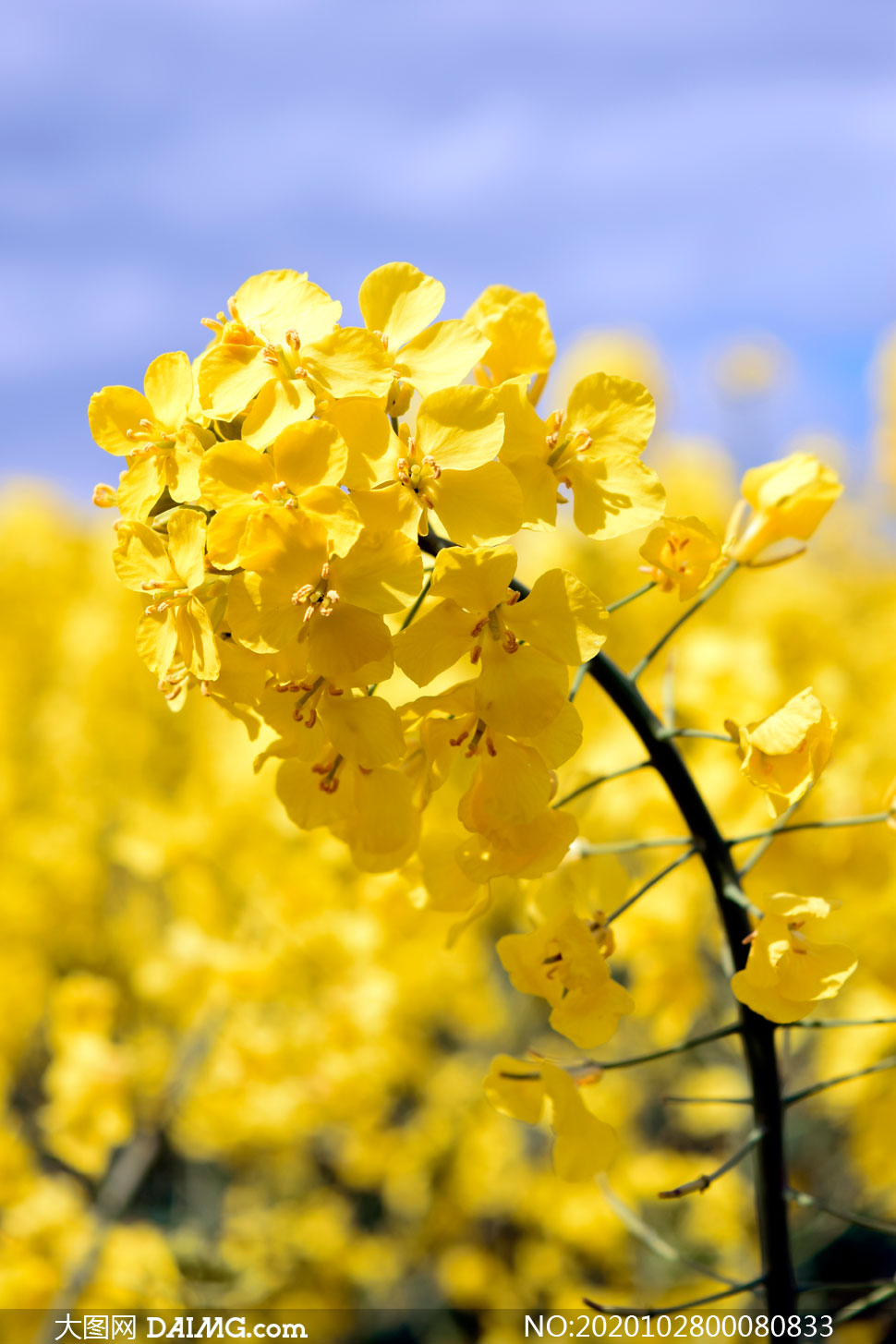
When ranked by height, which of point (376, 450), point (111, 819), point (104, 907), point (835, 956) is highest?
point (111, 819)

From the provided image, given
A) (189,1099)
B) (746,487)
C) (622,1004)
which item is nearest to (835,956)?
(622,1004)

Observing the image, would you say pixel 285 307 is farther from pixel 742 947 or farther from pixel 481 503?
pixel 742 947

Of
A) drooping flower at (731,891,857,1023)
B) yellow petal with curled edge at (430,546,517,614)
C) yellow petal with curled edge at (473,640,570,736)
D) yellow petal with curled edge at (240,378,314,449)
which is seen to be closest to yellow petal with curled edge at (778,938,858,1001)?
drooping flower at (731,891,857,1023)

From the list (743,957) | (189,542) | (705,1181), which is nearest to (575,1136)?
(705,1181)

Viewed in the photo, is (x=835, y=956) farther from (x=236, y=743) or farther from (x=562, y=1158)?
(x=236, y=743)

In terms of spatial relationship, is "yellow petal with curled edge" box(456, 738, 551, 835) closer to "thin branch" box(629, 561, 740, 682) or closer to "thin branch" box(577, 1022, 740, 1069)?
"thin branch" box(629, 561, 740, 682)

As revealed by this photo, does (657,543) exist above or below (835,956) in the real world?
above

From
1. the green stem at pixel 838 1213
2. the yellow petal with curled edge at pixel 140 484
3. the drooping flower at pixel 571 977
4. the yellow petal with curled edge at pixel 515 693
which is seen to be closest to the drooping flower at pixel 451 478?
the yellow petal with curled edge at pixel 515 693

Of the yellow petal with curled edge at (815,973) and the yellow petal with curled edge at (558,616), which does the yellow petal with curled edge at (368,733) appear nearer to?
the yellow petal with curled edge at (558,616)
